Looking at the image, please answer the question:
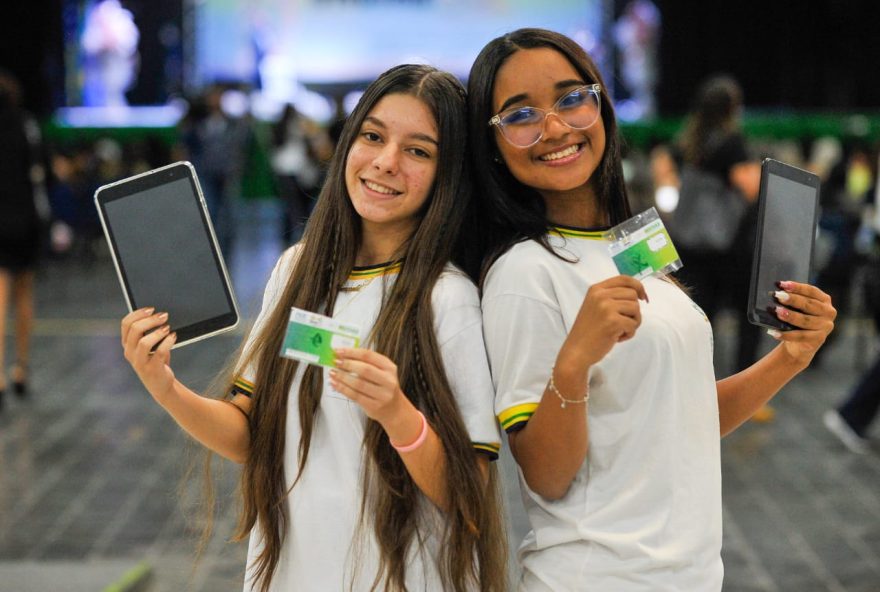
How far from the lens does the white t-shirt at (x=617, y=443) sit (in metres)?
1.78

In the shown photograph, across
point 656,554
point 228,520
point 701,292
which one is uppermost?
point 656,554

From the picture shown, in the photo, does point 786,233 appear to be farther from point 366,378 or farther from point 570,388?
point 366,378

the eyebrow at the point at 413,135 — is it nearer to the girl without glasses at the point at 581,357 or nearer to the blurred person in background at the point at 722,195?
the girl without glasses at the point at 581,357

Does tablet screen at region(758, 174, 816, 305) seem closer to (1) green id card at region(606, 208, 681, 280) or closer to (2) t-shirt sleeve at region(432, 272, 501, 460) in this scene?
(1) green id card at region(606, 208, 681, 280)

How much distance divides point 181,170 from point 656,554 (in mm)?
1013

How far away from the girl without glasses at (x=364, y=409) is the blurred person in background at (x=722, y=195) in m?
3.90

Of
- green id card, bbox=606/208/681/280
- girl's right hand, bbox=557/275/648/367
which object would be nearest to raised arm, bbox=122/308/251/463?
girl's right hand, bbox=557/275/648/367

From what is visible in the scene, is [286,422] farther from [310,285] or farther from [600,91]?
[600,91]

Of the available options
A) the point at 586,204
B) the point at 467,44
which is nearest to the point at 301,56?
the point at 467,44

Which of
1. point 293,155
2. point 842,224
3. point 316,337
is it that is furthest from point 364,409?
point 293,155

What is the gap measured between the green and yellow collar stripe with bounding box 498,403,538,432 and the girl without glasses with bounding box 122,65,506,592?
0.04 meters

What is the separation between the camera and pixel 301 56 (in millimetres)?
18344

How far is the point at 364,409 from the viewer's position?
1.74 m

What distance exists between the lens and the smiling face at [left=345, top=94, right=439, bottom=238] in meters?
1.91
